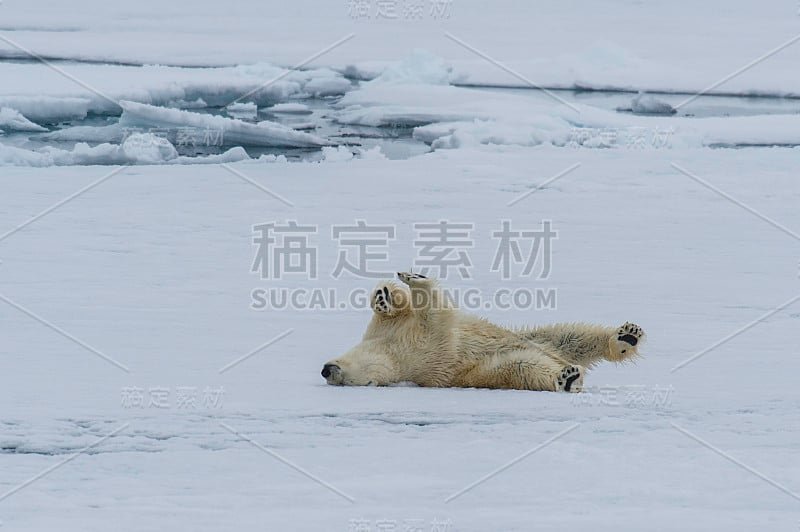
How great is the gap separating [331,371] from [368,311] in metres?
1.32

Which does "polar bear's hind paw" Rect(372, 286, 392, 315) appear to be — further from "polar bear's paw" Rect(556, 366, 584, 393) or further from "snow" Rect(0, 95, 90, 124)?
"snow" Rect(0, 95, 90, 124)

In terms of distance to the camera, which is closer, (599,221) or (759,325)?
(759,325)

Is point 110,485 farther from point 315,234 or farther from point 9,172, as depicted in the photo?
point 9,172

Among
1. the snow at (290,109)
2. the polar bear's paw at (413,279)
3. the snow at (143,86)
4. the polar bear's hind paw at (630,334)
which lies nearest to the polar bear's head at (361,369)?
the polar bear's paw at (413,279)

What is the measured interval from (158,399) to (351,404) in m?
0.68

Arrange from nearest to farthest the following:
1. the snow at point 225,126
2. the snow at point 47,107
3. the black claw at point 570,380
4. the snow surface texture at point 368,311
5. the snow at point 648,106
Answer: the snow surface texture at point 368,311 → the black claw at point 570,380 → the snow at point 225,126 → the snow at point 47,107 → the snow at point 648,106

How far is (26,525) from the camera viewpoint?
107 inches

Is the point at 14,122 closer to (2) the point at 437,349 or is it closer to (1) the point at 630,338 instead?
(2) the point at 437,349

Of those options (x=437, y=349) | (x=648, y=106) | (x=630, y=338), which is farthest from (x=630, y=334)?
(x=648, y=106)

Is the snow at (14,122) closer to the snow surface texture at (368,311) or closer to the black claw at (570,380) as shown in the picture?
the snow surface texture at (368,311)

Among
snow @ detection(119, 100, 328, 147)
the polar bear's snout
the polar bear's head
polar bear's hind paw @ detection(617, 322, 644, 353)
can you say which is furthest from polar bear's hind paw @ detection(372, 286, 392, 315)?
snow @ detection(119, 100, 328, 147)

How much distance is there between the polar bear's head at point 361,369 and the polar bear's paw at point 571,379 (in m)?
0.63

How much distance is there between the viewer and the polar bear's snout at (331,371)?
3918 mm

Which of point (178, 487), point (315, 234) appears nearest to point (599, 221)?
point (315, 234)
